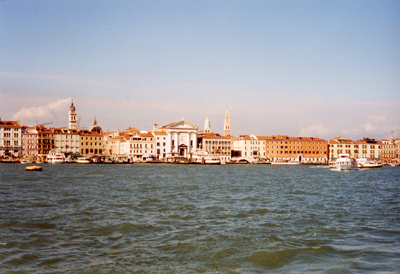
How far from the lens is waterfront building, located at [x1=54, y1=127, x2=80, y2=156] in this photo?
84.4 meters

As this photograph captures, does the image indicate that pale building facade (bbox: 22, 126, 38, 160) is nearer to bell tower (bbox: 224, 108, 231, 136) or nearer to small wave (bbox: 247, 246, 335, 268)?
bell tower (bbox: 224, 108, 231, 136)

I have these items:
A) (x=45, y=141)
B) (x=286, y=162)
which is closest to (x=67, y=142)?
(x=45, y=141)

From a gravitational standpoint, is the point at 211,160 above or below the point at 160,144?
below

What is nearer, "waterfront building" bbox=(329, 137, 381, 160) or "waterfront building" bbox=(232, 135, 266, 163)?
"waterfront building" bbox=(232, 135, 266, 163)

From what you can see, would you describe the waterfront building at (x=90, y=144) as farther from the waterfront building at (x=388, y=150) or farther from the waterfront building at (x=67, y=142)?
the waterfront building at (x=388, y=150)

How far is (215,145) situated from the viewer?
9394 centimetres

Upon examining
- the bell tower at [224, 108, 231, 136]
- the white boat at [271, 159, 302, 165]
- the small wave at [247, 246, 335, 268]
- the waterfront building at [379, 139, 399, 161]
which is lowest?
the small wave at [247, 246, 335, 268]

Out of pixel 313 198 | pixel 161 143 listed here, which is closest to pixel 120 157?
pixel 161 143

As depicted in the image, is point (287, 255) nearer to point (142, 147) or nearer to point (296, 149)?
point (142, 147)

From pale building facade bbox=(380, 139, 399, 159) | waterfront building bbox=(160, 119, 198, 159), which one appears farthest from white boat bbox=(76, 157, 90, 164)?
pale building facade bbox=(380, 139, 399, 159)

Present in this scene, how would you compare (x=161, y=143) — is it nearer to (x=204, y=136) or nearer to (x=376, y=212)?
(x=204, y=136)

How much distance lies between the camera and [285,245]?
33.9 feet

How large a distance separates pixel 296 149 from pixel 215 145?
17199 mm

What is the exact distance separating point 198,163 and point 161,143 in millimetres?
10951
